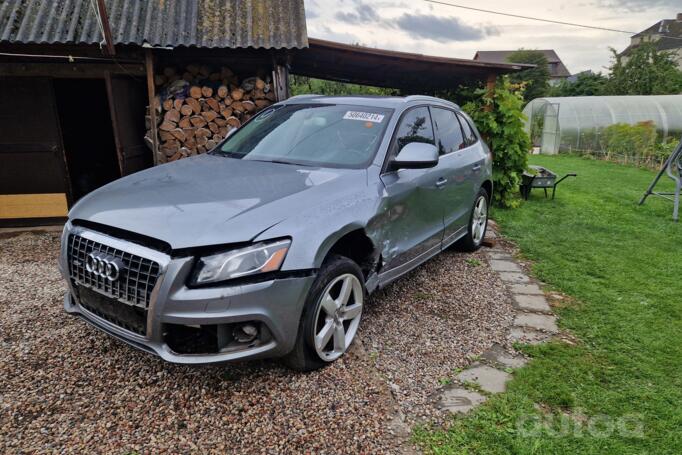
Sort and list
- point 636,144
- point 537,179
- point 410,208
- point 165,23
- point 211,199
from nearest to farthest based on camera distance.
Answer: point 211,199, point 410,208, point 165,23, point 537,179, point 636,144

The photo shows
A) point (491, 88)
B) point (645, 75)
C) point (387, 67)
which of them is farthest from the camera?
point (645, 75)

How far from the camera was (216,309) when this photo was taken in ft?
6.97

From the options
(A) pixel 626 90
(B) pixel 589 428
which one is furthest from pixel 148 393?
(A) pixel 626 90

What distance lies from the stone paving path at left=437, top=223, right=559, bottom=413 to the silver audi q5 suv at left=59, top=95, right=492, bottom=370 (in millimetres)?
769

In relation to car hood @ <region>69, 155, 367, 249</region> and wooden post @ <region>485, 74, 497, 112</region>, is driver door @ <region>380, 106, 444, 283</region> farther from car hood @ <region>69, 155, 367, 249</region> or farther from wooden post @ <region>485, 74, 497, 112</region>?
wooden post @ <region>485, 74, 497, 112</region>

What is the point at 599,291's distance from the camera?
4.18 metres

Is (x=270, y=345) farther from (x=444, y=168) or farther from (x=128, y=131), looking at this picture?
(x=128, y=131)

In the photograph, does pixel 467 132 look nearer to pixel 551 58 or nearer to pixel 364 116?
pixel 364 116

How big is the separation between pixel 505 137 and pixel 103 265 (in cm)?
651

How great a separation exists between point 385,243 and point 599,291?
2456 mm

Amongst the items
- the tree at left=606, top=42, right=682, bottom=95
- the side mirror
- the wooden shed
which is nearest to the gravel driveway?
the side mirror

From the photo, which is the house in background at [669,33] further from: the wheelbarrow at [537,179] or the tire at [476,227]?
the tire at [476,227]

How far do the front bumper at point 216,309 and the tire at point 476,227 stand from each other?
3036 mm

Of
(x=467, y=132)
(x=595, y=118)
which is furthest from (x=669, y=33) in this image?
(x=467, y=132)
